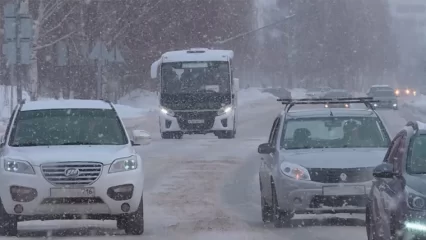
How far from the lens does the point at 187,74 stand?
3180 cm

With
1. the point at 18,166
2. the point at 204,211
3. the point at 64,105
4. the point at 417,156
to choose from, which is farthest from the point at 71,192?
the point at 417,156

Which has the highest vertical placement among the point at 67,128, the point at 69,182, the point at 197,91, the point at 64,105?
the point at 64,105

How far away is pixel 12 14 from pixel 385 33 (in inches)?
4193

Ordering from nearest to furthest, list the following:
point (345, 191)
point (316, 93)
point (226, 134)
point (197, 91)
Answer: point (345, 191) < point (197, 91) < point (226, 134) < point (316, 93)

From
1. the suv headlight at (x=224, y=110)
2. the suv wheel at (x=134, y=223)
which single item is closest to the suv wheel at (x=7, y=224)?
the suv wheel at (x=134, y=223)

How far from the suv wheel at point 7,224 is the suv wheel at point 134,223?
122cm

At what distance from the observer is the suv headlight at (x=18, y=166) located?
455 inches

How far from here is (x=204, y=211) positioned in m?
14.3

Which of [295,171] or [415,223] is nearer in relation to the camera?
[415,223]

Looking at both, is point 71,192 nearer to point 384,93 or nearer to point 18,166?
point 18,166

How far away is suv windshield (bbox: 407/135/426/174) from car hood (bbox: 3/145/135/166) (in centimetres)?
373

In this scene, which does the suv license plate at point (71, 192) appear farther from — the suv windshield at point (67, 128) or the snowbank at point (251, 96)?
the snowbank at point (251, 96)

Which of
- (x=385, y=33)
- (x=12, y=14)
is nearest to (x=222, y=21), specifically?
(x=12, y=14)

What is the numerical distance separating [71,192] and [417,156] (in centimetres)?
403
